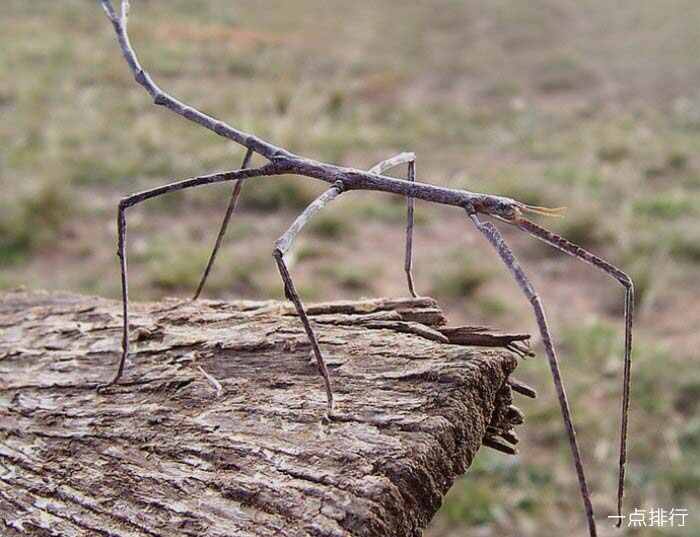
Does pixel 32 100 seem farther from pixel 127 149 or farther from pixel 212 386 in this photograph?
pixel 212 386

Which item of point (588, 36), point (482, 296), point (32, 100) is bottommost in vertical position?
point (482, 296)

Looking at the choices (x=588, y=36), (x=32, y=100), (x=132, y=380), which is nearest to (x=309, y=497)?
(x=132, y=380)

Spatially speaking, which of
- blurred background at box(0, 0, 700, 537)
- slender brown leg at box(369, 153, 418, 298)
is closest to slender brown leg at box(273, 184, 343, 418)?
slender brown leg at box(369, 153, 418, 298)

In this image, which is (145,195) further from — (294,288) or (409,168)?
(409,168)

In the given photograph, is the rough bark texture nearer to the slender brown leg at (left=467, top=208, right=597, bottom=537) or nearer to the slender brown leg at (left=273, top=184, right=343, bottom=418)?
the slender brown leg at (left=273, top=184, right=343, bottom=418)

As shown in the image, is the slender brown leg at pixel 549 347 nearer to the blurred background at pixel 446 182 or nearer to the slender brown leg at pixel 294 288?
the slender brown leg at pixel 294 288

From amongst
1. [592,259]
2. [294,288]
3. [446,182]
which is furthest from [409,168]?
[446,182]

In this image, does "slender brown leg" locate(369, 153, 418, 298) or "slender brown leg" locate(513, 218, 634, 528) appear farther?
"slender brown leg" locate(369, 153, 418, 298)
